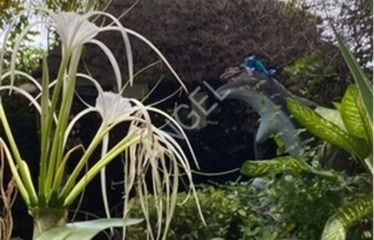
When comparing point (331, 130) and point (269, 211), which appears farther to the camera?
point (269, 211)

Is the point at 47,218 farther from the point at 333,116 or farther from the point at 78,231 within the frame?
the point at 333,116

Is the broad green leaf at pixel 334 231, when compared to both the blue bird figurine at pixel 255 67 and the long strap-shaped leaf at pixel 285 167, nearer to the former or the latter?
the long strap-shaped leaf at pixel 285 167

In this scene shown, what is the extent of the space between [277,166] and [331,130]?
12.2 inches

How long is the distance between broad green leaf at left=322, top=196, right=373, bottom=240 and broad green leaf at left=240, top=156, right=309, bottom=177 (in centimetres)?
33

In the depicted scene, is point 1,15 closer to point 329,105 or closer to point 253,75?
point 253,75

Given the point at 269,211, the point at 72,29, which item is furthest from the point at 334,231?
the point at 72,29

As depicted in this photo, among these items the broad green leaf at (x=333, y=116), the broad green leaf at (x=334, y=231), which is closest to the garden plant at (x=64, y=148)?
the broad green leaf at (x=334, y=231)

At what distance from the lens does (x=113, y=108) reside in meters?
1.68

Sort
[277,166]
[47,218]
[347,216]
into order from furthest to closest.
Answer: [277,166] → [347,216] → [47,218]

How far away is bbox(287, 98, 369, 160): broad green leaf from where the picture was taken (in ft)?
12.4

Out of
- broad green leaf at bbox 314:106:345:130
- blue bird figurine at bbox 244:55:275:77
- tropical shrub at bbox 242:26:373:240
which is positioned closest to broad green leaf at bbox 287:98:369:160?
tropical shrub at bbox 242:26:373:240

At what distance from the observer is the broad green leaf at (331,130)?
377 centimetres

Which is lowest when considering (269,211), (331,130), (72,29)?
(269,211)

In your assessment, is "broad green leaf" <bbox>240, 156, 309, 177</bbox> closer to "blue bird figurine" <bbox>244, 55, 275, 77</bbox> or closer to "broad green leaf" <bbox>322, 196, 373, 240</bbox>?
"broad green leaf" <bbox>322, 196, 373, 240</bbox>
